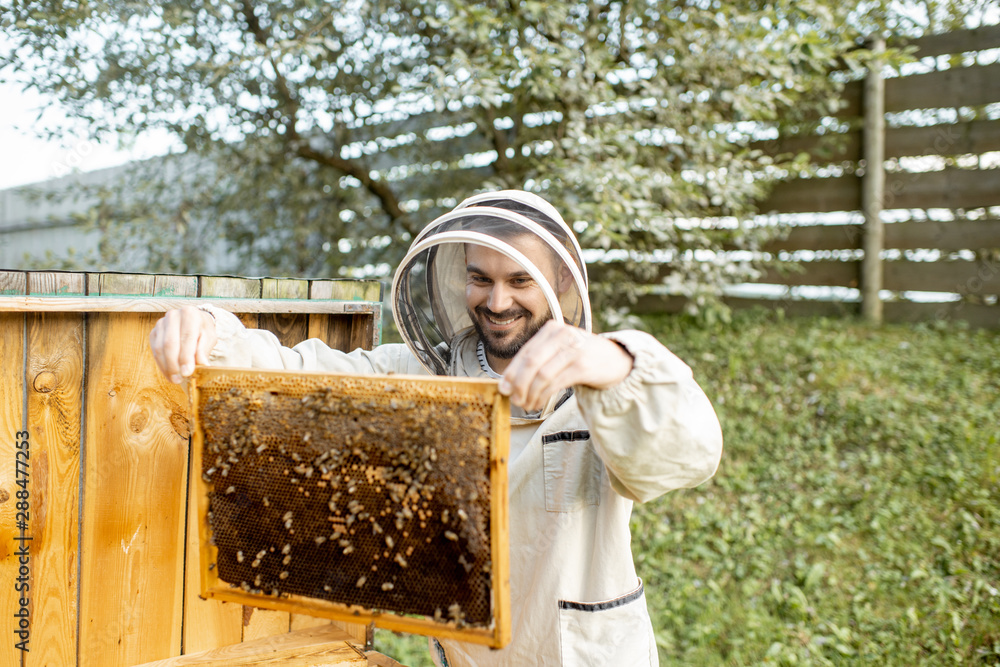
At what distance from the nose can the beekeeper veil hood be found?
112 mm

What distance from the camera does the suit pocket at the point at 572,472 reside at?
69.9 inches

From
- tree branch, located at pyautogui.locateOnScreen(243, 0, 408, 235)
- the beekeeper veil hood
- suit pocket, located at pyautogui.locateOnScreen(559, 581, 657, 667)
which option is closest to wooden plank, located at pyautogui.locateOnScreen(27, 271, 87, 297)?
the beekeeper veil hood

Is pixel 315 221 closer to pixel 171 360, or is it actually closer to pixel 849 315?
A: pixel 171 360

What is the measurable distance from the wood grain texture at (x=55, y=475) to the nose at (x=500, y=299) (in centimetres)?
125

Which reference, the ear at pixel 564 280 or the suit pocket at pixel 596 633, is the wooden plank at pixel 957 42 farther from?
the suit pocket at pixel 596 633

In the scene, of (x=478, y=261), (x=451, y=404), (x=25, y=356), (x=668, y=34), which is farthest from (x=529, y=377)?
(x=668, y=34)

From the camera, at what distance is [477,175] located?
18.2ft

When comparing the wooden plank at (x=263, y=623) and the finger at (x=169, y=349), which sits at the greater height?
the finger at (x=169, y=349)

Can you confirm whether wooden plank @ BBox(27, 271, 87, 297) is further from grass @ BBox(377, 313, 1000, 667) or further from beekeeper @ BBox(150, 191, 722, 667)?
grass @ BBox(377, 313, 1000, 667)

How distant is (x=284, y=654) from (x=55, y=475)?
887 millimetres

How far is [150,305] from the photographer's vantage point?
1955mm

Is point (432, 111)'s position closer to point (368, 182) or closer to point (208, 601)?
point (368, 182)

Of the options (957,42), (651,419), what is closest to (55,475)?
(651,419)

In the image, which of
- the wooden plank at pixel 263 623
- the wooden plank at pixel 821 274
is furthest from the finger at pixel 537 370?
the wooden plank at pixel 821 274
